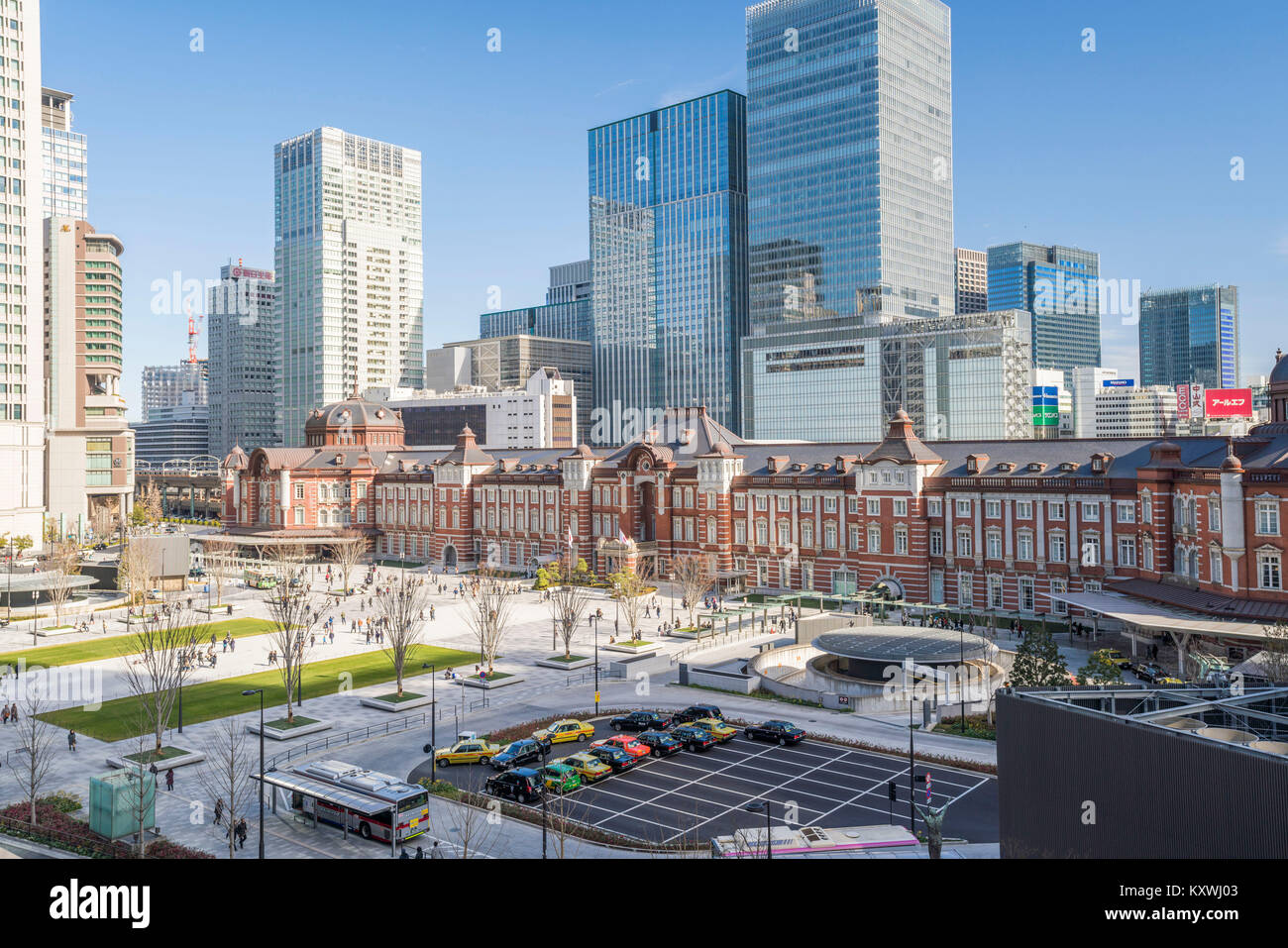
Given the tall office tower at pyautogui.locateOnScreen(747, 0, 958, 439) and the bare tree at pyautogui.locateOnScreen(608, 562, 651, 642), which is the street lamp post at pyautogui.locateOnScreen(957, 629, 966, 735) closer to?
the bare tree at pyautogui.locateOnScreen(608, 562, 651, 642)

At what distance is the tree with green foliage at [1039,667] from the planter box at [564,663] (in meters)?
28.8

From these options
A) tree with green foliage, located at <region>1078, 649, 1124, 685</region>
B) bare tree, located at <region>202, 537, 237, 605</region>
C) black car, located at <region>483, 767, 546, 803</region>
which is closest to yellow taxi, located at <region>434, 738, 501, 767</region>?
black car, located at <region>483, 767, 546, 803</region>

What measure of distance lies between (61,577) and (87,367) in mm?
89949

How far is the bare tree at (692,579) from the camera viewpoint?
75250 mm

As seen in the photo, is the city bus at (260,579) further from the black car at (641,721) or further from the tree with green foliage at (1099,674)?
the tree with green foliage at (1099,674)

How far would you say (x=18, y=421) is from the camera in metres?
126

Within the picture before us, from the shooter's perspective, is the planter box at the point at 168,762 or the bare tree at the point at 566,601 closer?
the planter box at the point at 168,762

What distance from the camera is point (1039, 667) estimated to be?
44.2m

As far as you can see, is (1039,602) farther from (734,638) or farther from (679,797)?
(679,797)

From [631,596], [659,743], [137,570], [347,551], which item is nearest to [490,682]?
[631,596]

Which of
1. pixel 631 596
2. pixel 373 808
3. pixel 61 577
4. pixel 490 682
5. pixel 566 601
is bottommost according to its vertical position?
pixel 490 682

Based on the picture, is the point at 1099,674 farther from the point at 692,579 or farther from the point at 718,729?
the point at 692,579

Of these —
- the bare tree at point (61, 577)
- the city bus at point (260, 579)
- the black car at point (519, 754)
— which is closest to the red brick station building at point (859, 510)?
the city bus at point (260, 579)
